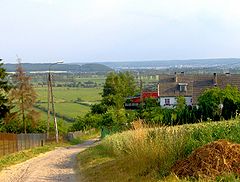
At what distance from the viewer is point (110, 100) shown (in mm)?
91625

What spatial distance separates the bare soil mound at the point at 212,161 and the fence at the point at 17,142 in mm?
22667

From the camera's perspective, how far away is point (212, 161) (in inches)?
421

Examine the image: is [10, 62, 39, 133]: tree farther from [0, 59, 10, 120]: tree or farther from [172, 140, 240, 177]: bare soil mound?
[172, 140, 240, 177]: bare soil mound

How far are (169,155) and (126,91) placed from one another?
95.3 meters

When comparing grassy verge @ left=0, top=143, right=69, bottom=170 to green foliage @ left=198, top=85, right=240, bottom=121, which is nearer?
grassy verge @ left=0, top=143, right=69, bottom=170

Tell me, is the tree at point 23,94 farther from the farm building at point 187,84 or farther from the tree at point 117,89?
the tree at point 117,89

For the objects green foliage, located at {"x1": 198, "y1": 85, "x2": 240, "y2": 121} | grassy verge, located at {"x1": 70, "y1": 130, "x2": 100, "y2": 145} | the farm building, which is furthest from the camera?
the farm building

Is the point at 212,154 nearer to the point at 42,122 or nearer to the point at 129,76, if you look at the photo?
the point at 42,122

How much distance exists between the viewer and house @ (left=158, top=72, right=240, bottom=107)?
244 feet

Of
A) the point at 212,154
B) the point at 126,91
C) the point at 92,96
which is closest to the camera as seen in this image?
the point at 212,154

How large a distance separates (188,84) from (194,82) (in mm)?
3236

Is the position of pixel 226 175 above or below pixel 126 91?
above

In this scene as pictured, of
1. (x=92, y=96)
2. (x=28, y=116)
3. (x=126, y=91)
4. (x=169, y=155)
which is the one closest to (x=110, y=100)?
(x=126, y=91)

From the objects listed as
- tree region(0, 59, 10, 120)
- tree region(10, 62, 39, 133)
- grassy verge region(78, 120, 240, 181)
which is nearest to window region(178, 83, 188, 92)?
tree region(10, 62, 39, 133)
